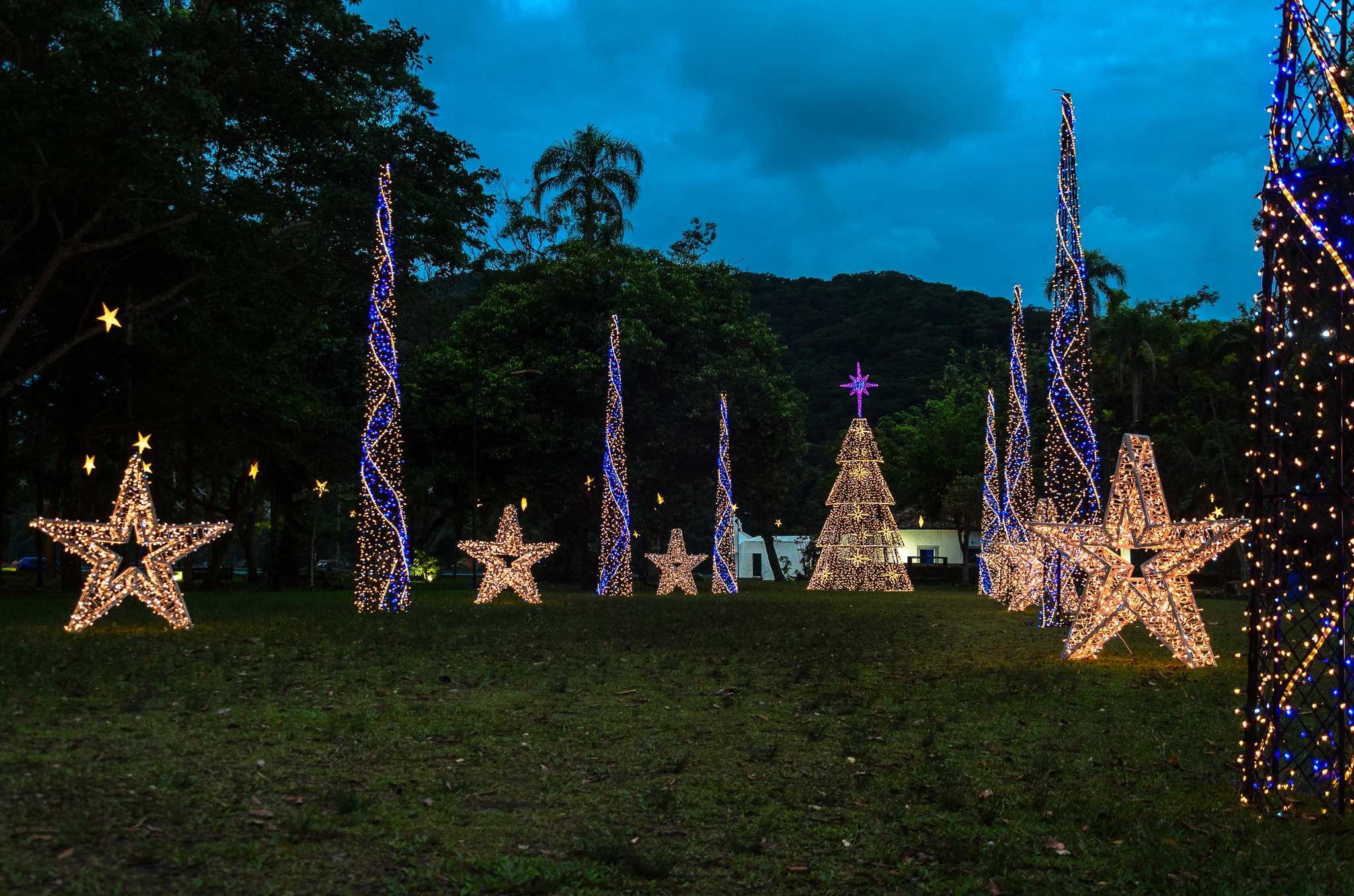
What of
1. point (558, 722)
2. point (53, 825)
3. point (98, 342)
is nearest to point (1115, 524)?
point (558, 722)

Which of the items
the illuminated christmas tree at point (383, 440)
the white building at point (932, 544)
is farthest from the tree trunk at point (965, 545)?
the illuminated christmas tree at point (383, 440)

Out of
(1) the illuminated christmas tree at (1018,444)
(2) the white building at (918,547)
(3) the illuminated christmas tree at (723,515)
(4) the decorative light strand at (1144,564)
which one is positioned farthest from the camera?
(2) the white building at (918,547)

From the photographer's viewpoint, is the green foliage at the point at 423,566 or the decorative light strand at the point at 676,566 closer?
the decorative light strand at the point at 676,566

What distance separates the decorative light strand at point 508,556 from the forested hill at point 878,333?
135ft

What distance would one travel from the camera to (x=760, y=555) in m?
73.8

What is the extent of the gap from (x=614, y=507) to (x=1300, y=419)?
26330 millimetres

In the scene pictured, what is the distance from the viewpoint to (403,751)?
24.0 ft

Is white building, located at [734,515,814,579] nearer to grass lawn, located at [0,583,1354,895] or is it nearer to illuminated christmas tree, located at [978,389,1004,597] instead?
illuminated christmas tree, located at [978,389,1004,597]

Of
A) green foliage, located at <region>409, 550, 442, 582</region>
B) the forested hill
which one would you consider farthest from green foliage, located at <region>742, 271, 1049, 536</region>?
green foliage, located at <region>409, 550, 442, 582</region>

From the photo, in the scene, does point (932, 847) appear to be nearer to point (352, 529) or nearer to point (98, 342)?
point (98, 342)

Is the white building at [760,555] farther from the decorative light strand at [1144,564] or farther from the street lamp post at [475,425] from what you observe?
the decorative light strand at [1144,564]

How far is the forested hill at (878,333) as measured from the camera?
2783 inches

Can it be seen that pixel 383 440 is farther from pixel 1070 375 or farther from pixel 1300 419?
pixel 1300 419

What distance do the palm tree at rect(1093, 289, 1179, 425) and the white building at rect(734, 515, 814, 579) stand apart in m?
28.7
